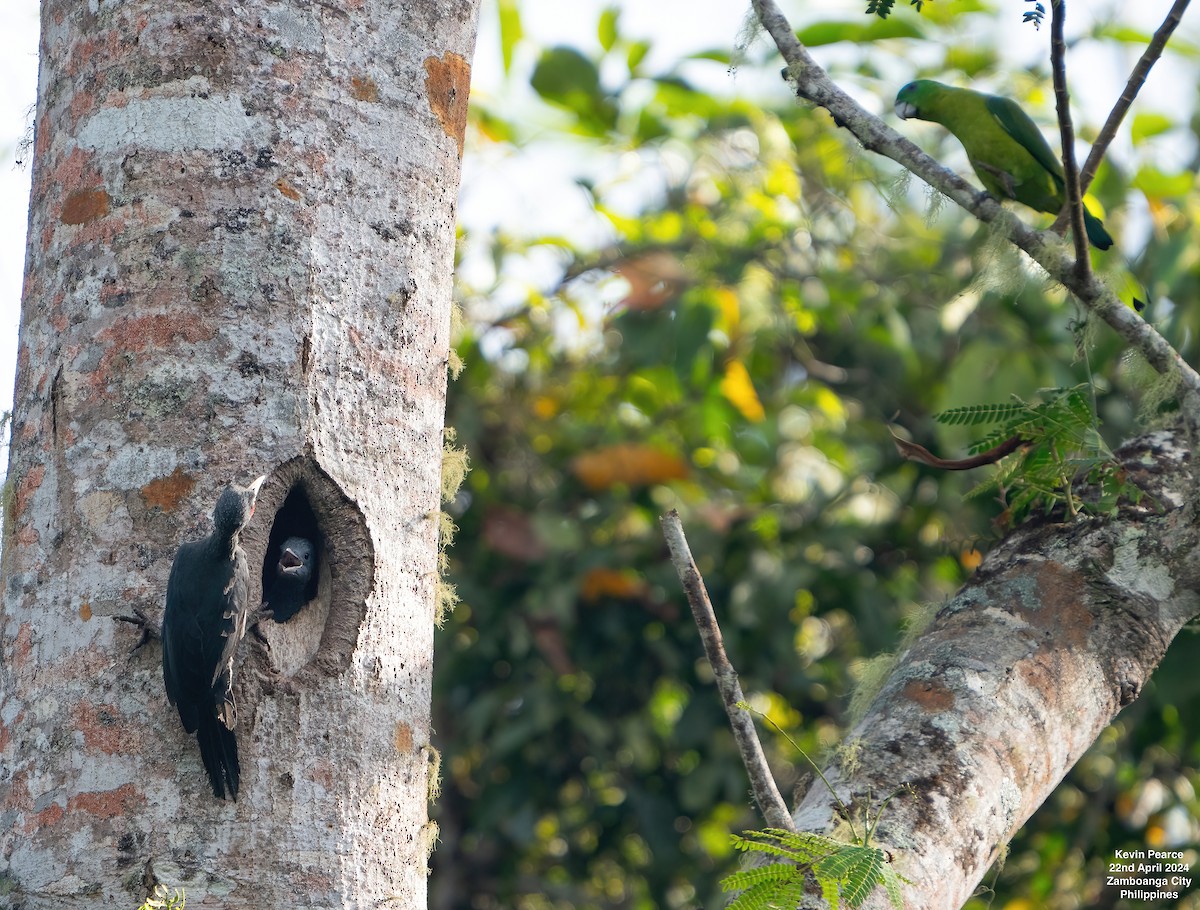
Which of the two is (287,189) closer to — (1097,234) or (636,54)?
(1097,234)

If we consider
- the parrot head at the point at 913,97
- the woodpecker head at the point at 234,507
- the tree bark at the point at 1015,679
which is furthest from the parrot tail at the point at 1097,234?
the woodpecker head at the point at 234,507

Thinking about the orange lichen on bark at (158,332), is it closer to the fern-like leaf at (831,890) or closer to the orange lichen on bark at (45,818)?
the orange lichen on bark at (45,818)

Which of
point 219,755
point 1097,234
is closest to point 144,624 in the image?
point 219,755

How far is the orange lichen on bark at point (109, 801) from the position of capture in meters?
1.66

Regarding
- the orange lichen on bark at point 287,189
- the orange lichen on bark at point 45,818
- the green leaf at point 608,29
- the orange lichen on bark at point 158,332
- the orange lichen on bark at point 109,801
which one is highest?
the green leaf at point 608,29

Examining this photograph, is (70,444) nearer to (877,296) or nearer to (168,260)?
(168,260)

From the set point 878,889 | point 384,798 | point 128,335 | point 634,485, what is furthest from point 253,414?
point 634,485

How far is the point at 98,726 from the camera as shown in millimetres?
1702

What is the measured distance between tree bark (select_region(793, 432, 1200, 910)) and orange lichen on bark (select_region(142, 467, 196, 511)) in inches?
43.6

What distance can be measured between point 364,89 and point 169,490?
710mm

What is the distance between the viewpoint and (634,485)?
499 centimetres

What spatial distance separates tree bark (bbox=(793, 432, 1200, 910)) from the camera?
1.95m

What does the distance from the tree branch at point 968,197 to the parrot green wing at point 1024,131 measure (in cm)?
145

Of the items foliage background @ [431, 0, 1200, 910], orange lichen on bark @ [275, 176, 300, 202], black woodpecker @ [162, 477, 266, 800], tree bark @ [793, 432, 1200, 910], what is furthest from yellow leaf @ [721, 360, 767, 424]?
black woodpecker @ [162, 477, 266, 800]
